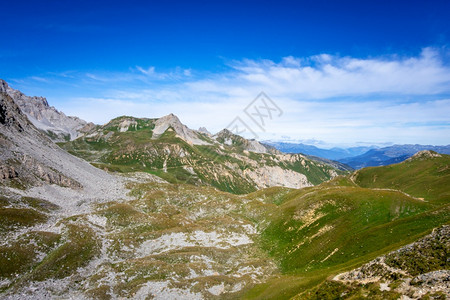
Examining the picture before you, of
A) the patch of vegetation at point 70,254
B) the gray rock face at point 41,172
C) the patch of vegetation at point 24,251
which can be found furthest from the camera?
the gray rock face at point 41,172

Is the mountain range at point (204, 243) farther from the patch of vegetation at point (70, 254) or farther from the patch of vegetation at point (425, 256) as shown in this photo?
the patch of vegetation at point (70, 254)

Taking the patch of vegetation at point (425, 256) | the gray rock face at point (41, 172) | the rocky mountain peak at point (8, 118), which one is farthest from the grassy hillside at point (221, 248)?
the rocky mountain peak at point (8, 118)

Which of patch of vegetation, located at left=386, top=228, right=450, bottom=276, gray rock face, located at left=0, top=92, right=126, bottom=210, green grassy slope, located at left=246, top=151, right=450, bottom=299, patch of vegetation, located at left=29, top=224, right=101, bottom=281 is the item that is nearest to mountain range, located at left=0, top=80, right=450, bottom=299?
patch of vegetation, located at left=386, top=228, right=450, bottom=276

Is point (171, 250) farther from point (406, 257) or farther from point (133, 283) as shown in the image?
point (406, 257)

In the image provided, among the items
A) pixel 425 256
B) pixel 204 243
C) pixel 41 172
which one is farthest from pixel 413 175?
pixel 41 172

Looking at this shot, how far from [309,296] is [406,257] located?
551 inches

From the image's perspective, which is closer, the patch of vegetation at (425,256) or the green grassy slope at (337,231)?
the patch of vegetation at (425,256)

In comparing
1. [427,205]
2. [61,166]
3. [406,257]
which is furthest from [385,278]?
[61,166]

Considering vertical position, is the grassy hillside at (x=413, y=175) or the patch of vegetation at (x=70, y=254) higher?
the grassy hillside at (x=413, y=175)

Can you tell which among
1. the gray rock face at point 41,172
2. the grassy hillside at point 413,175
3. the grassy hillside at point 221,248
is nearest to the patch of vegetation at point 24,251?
the grassy hillside at point 221,248

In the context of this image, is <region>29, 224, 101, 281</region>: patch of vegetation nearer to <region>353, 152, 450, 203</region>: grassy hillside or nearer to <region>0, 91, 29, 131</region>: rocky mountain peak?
<region>0, 91, 29, 131</region>: rocky mountain peak

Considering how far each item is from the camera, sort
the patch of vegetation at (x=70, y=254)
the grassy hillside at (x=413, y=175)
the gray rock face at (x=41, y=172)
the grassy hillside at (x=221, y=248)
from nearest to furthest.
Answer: the grassy hillside at (x=221, y=248) < the patch of vegetation at (x=70, y=254) < the gray rock face at (x=41, y=172) < the grassy hillside at (x=413, y=175)

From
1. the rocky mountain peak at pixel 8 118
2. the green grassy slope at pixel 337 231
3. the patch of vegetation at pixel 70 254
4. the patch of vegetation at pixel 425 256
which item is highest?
the rocky mountain peak at pixel 8 118

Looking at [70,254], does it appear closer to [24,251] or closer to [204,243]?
[24,251]
